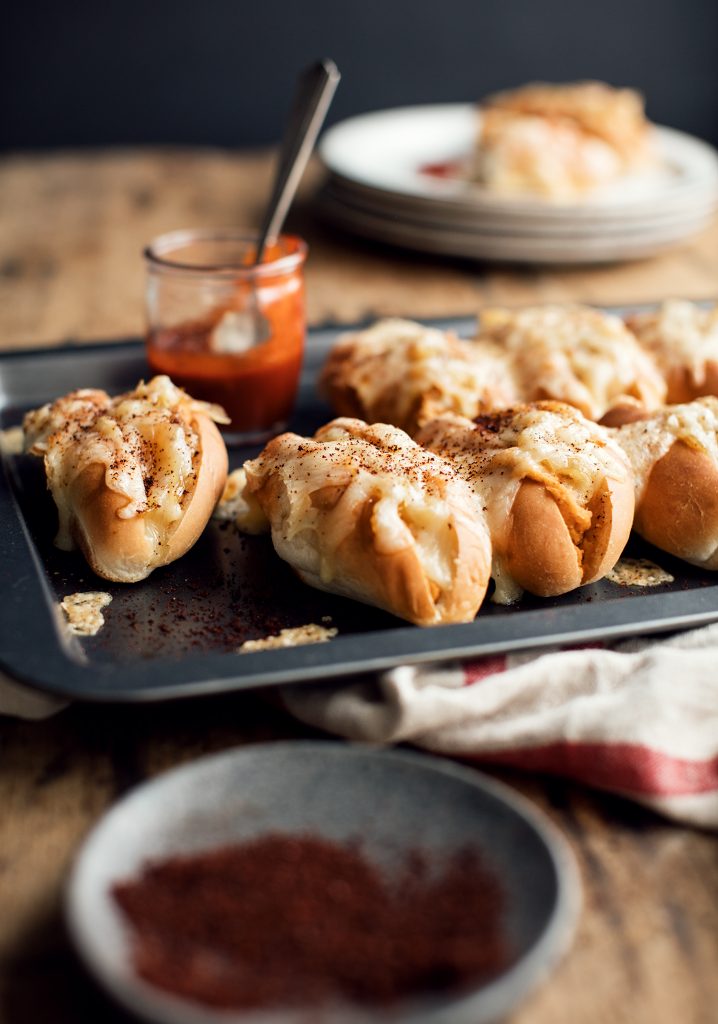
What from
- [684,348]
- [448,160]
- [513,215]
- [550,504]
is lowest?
[448,160]

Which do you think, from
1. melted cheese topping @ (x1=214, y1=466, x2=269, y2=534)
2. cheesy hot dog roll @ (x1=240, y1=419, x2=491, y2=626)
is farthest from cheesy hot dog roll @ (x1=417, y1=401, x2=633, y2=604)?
melted cheese topping @ (x1=214, y1=466, x2=269, y2=534)

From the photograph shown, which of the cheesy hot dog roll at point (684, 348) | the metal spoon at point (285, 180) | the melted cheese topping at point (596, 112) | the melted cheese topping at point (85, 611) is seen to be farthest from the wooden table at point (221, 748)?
the melted cheese topping at point (596, 112)

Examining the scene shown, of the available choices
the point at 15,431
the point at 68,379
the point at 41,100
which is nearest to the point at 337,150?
the point at 68,379

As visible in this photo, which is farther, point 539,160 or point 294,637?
point 539,160

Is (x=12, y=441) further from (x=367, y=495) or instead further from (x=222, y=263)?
(x=367, y=495)

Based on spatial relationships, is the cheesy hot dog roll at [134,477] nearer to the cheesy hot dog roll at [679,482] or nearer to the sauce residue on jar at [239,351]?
the sauce residue on jar at [239,351]

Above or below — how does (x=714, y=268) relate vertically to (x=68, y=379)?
below

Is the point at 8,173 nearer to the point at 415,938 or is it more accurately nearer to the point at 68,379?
the point at 68,379

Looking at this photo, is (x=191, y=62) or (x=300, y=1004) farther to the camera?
(x=191, y=62)

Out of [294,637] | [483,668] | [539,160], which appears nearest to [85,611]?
[294,637]
